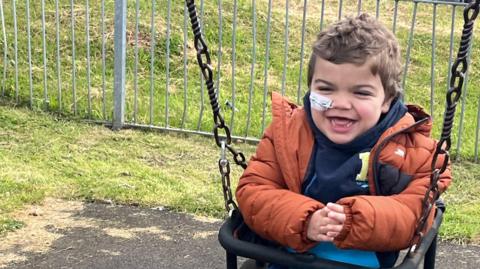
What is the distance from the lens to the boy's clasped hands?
224cm

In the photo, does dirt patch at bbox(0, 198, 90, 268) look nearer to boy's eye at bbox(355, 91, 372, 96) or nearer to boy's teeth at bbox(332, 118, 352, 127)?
boy's teeth at bbox(332, 118, 352, 127)

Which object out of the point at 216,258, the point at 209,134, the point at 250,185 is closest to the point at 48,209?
the point at 216,258

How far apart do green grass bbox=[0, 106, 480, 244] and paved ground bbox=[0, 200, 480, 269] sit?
15 centimetres

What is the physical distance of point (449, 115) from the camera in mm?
2131

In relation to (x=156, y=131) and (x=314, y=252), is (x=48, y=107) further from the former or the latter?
(x=314, y=252)

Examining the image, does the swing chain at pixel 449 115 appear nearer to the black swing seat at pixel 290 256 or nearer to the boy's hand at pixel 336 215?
the black swing seat at pixel 290 256

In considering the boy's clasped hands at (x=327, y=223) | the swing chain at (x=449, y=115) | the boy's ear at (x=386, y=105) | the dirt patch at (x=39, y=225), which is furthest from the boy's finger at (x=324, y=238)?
the dirt patch at (x=39, y=225)

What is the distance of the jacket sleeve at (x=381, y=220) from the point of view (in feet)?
7.26

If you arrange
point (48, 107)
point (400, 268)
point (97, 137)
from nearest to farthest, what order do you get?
point (400, 268), point (97, 137), point (48, 107)

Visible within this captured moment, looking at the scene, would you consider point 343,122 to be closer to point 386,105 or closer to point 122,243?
point 386,105

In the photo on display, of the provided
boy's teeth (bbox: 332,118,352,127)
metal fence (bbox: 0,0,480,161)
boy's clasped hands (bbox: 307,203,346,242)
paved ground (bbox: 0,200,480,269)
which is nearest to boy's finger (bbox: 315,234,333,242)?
boy's clasped hands (bbox: 307,203,346,242)

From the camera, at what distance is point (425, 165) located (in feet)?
7.71

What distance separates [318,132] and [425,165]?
35cm

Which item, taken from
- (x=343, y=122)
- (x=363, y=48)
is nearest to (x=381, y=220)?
(x=343, y=122)
